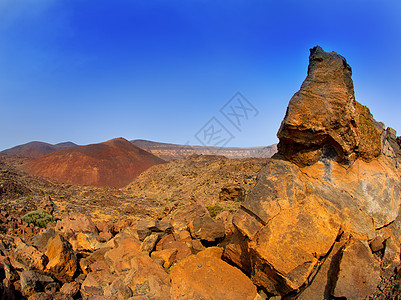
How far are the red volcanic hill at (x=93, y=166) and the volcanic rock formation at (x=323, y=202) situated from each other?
30.8 metres

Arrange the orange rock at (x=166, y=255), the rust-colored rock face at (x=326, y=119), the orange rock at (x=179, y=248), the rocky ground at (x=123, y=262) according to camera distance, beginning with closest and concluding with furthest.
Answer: the rust-colored rock face at (x=326, y=119) → the rocky ground at (x=123, y=262) → the orange rock at (x=166, y=255) → the orange rock at (x=179, y=248)

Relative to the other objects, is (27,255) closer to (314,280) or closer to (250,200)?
(250,200)

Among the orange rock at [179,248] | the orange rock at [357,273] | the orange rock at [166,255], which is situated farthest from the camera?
the orange rock at [179,248]

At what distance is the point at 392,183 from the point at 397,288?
1891 mm

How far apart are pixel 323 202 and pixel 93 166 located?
34.4 metres

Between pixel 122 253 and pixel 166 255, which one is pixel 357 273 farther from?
pixel 122 253

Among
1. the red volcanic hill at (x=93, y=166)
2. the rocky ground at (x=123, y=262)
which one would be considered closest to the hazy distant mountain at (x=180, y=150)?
the red volcanic hill at (x=93, y=166)

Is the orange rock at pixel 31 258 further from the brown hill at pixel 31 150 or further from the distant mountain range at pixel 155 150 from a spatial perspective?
the brown hill at pixel 31 150

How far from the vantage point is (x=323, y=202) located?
13.8 feet

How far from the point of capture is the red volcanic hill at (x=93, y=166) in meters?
32.9

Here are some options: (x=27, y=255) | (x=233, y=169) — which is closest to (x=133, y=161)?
(x=233, y=169)

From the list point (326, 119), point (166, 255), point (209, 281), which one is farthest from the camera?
point (166, 255)

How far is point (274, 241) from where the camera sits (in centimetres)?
403

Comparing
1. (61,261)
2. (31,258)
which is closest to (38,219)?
(31,258)
